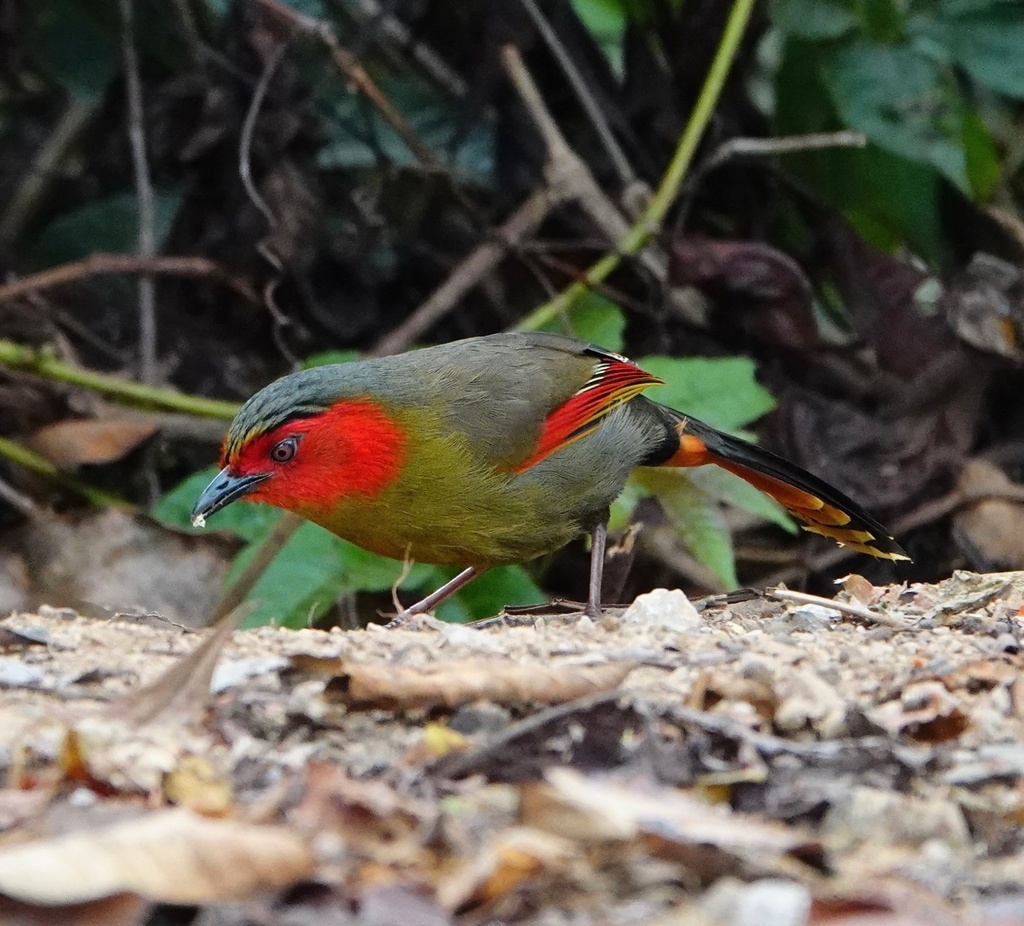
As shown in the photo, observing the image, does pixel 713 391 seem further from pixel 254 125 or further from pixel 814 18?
pixel 254 125

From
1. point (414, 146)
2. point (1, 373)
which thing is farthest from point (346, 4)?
point (1, 373)

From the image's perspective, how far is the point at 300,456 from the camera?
4508 millimetres

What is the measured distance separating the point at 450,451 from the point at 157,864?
281cm

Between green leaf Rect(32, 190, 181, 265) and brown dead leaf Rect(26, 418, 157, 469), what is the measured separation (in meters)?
1.18

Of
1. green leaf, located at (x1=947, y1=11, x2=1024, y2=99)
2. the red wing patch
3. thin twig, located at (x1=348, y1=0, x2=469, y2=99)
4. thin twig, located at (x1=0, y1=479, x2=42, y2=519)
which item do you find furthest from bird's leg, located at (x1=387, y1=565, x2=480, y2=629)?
green leaf, located at (x1=947, y1=11, x2=1024, y2=99)

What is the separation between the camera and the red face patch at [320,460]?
4.48 meters

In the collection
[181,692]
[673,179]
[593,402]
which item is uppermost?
[181,692]

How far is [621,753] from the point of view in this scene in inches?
89.4

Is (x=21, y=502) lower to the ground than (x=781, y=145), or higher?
lower

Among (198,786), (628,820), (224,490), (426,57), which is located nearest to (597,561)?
(224,490)

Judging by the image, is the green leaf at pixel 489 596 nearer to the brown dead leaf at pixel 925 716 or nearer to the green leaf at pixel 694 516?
the green leaf at pixel 694 516

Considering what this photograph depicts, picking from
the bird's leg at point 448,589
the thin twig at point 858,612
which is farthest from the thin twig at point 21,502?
the thin twig at point 858,612

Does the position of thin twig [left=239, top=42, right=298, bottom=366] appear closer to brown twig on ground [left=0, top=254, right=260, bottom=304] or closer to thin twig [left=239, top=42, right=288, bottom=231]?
thin twig [left=239, top=42, right=288, bottom=231]

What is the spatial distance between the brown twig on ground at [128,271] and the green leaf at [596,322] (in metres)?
1.37
